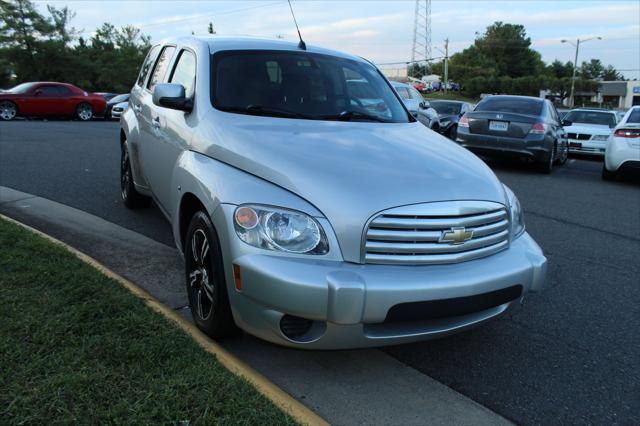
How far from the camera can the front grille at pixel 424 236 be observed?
261 centimetres

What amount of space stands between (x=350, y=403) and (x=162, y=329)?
112cm

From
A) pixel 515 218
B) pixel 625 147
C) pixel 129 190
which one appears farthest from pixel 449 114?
pixel 515 218

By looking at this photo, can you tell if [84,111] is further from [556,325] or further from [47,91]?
[556,325]

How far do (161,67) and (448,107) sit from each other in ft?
47.8

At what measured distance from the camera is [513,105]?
35.0ft

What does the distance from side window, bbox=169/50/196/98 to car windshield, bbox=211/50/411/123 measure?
221mm

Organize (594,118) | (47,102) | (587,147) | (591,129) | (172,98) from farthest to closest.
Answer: (47,102)
(594,118)
(591,129)
(587,147)
(172,98)

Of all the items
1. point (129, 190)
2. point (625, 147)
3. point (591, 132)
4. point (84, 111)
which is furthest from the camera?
point (84, 111)

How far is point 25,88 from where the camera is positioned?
20203mm

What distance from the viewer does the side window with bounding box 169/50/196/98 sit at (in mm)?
3937

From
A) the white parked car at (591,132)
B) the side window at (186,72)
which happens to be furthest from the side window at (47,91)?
the side window at (186,72)

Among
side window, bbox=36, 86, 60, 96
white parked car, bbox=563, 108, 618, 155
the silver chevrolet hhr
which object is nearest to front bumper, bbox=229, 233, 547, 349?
the silver chevrolet hhr

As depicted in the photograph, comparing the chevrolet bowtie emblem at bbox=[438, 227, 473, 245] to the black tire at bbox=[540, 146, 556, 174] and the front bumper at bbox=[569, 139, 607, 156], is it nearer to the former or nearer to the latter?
the black tire at bbox=[540, 146, 556, 174]

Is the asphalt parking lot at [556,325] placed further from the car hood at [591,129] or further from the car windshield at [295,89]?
the car hood at [591,129]
